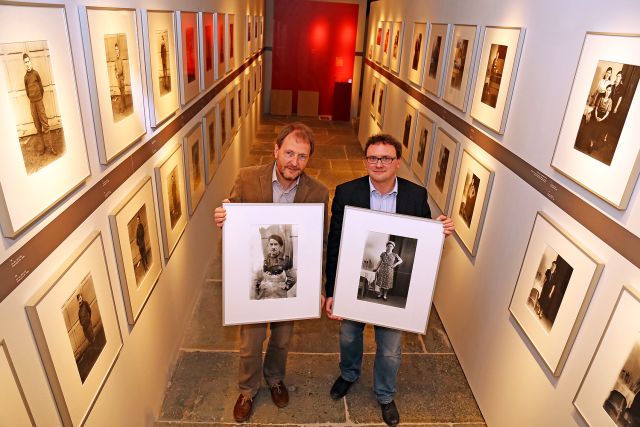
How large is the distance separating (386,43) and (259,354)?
6.69 metres

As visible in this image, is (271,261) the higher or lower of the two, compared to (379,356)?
A: higher

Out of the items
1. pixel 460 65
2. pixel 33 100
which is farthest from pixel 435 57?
pixel 33 100

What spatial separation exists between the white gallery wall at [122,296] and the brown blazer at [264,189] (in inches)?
25.3

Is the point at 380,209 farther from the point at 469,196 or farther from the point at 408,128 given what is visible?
the point at 408,128

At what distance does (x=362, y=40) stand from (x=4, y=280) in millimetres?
13120

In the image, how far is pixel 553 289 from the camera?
249 cm

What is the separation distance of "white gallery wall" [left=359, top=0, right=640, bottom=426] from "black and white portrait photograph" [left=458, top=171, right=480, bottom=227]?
204 millimetres

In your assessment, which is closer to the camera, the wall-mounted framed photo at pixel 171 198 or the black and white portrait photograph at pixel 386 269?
the black and white portrait photograph at pixel 386 269

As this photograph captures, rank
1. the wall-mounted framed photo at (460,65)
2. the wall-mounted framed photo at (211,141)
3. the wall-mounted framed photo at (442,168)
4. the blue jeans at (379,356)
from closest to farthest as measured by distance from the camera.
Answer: the blue jeans at (379,356) < the wall-mounted framed photo at (460,65) < the wall-mounted framed photo at (442,168) < the wall-mounted framed photo at (211,141)

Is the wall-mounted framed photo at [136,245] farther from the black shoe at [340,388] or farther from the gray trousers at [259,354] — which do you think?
the black shoe at [340,388]

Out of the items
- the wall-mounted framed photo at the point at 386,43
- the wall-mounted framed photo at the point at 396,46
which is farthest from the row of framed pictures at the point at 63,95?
the wall-mounted framed photo at the point at 386,43

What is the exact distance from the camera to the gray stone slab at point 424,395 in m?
3.51

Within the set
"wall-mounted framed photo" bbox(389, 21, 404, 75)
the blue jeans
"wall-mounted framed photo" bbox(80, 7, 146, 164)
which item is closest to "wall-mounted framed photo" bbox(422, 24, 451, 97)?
"wall-mounted framed photo" bbox(389, 21, 404, 75)

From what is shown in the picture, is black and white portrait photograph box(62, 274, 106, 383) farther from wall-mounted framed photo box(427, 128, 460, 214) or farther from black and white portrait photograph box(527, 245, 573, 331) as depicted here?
wall-mounted framed photo box(427, 128, 460, 214)
